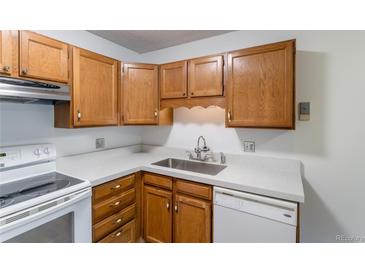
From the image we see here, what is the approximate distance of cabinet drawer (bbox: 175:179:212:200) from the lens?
1537 mm


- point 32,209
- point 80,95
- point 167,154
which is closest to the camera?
point 32,209

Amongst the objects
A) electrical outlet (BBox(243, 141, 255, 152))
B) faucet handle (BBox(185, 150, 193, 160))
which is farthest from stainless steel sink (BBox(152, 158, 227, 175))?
electrical outlet (BBox(243, 141, 255, 152))

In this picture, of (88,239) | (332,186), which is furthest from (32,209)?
(332,186)

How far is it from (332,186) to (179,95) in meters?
1.61

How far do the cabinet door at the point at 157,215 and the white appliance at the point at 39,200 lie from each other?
582 mm

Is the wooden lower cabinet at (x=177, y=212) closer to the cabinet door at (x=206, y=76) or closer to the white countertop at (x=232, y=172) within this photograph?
the white countertop at (x=232, y=172)

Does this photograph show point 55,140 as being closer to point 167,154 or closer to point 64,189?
point 64,189

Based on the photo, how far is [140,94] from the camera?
2133 mm

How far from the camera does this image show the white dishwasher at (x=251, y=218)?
4.03ft

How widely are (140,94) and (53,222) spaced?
142cm

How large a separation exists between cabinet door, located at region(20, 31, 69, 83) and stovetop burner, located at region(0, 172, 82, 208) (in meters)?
0.78

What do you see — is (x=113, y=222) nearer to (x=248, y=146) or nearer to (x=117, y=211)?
(x=117, y=211)
